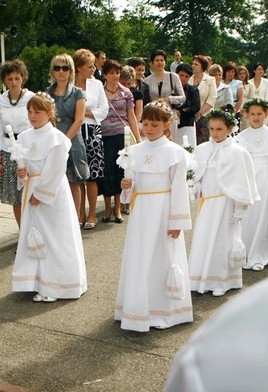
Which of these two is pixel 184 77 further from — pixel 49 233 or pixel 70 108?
pixel 49 233

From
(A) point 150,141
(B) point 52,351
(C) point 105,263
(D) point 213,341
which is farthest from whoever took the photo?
(C) point 105,263

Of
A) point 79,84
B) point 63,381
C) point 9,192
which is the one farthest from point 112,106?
point 63,381

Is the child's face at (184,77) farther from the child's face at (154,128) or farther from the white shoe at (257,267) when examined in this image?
the child's face at (154,128)

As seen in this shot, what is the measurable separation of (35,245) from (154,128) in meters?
1.47

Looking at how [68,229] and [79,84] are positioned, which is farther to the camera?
[79,84]

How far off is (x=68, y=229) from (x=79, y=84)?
293 cm

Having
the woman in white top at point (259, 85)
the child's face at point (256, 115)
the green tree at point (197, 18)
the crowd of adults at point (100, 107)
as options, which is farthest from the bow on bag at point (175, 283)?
the green tree at point (197, 18)

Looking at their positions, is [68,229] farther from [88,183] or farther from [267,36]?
[267,36]

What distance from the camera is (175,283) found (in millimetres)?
5316

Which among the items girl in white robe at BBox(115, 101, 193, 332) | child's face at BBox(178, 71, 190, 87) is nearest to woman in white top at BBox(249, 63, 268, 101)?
child's face at BBox(178, 71, 190, 87)

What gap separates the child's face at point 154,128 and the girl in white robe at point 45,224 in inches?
37.1

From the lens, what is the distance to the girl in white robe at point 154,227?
5.33 metres

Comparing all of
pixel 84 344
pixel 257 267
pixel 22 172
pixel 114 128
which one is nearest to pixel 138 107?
pixel 114 128

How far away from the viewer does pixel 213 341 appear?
1.50m
